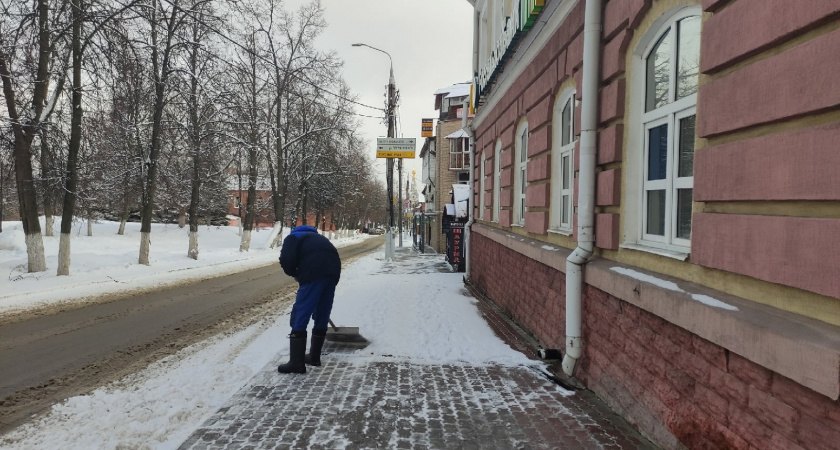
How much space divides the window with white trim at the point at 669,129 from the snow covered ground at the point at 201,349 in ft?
7.76

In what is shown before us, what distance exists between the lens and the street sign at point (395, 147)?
1867 cm

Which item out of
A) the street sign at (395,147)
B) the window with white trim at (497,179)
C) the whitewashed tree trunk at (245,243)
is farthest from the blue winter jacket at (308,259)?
the whitewashed tree trunk at (245,243)

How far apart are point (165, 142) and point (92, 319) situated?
42.6 ft

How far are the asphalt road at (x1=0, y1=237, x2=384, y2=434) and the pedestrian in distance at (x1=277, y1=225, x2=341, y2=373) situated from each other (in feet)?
5.53

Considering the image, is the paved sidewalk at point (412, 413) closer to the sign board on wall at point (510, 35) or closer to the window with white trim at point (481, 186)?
the sign board on wall at point (510, 35)

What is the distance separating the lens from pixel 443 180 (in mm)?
31625

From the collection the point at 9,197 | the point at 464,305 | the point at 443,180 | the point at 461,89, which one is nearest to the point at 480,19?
the point at 464,305

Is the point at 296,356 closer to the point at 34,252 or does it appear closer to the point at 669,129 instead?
the point at 669,129

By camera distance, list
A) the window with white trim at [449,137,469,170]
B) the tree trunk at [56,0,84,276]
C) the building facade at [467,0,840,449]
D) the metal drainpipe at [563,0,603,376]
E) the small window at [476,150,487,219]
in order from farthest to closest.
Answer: the window with white trim at [449,137,469,170]
the tree trunk at [56,0,84,276]
the small window at [476,150,487,219]
the metal drainpipe at [563,0,603,376]
the building facade at [467,0,840,449]

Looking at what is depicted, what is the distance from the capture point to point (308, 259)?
4.95 meters

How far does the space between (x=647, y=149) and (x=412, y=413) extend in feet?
8.93

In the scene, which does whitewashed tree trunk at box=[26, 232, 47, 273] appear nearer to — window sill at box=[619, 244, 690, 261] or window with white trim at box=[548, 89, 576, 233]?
window with white trim at box=[548, 89, 576, 233]

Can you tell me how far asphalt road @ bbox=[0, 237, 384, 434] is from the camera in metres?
4.46

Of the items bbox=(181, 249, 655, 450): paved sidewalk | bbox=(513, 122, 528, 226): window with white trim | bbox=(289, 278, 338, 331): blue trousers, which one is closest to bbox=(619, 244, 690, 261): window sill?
bbox=(181, 249, 655, 450): paved sidewalk
